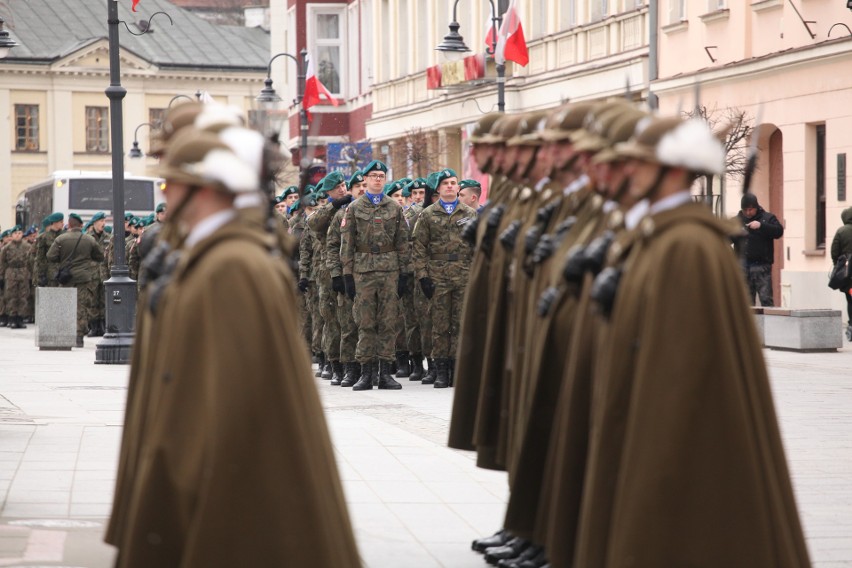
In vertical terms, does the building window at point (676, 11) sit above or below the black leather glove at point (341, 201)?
above

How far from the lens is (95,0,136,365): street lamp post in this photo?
859 inches

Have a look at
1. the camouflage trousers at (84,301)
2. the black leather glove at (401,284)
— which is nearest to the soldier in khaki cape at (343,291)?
the black leather glove at (401,284)

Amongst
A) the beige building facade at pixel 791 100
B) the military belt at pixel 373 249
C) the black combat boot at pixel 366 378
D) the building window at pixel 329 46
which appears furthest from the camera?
the building window at pixel 329 46

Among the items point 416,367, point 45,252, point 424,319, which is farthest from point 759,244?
point 45,252

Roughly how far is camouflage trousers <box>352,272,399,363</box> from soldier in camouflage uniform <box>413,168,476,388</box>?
15.0 inches

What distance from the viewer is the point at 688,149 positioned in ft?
19.6

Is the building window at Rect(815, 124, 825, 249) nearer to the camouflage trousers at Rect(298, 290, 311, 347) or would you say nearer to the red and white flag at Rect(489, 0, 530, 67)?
the red and white flag at Rect(489, 0, 530, 67)

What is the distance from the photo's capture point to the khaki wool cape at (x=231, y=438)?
5133 mm

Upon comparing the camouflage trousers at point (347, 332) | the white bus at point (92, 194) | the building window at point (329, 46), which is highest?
the building window at point (329, 46)

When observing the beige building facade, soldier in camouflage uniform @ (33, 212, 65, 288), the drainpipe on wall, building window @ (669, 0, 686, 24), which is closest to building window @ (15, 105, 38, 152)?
soldier in camouflage uniform @ (33, 212, 65, 288)

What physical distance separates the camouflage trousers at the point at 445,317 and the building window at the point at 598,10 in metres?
18.8

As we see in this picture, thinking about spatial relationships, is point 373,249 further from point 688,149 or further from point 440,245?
point 688,149

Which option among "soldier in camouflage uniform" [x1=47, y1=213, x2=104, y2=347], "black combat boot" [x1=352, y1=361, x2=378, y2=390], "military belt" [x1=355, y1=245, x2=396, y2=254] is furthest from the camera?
"soldier in camouflage uniform" [x1=47, y1=213, x2=104, y2=347]

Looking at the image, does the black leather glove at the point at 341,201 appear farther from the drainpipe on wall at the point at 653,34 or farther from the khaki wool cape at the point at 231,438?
the drainpipe on wall at the point at 653,34
